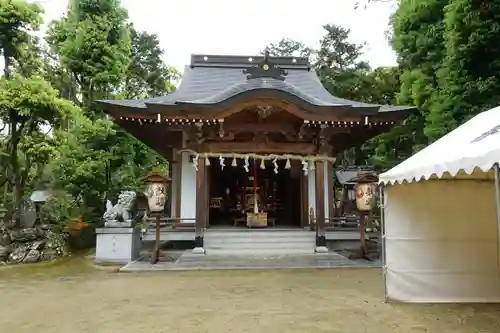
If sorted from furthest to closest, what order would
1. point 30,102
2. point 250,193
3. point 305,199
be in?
point 250,193 → point 305,199 → point 30,102

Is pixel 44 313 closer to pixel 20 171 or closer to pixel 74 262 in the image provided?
pixel 74 262

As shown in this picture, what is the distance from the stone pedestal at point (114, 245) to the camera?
8812 mm

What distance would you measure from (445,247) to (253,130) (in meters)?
6.12

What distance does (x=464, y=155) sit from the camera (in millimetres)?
3332

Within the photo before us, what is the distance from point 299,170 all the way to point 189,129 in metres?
3.84

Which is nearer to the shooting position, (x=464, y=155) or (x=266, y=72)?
(x=464, y=155)

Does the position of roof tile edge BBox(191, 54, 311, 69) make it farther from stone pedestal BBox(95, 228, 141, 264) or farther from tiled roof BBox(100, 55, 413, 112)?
stone pedestal BBox(95, 228, 141, 264)

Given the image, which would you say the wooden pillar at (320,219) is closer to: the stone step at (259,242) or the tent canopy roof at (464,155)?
the stone step at (259,242)

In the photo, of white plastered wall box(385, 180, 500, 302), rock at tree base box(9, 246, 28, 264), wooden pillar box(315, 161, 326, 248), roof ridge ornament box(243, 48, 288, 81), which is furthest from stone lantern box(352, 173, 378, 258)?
rock at tree base box(9, 246, 28, 264)

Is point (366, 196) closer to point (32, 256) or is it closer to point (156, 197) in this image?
point (156, 197)

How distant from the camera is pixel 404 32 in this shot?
10.9 metres

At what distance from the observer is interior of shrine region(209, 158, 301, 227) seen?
42.3 ft

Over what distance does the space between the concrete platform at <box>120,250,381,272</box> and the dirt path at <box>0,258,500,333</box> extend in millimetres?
560

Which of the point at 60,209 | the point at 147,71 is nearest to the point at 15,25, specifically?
the point at 60,209
